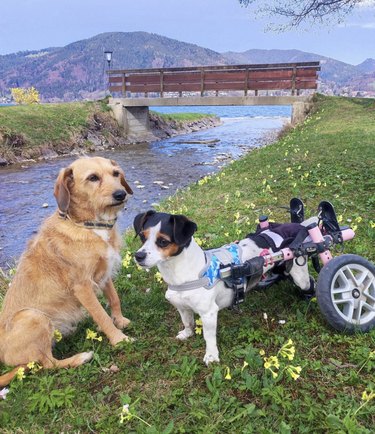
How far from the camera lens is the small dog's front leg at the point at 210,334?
338cm

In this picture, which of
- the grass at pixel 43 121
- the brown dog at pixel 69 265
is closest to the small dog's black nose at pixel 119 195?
the brown dog at pixel 69 265

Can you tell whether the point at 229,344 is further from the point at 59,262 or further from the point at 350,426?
the point at 59,262

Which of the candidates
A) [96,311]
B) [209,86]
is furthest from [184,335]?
[209,86]

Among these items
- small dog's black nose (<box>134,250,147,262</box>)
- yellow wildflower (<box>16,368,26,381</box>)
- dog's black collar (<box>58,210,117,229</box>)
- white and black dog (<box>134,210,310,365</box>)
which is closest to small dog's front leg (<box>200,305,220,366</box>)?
white and black dog (<box>134,210,310,365</box>)

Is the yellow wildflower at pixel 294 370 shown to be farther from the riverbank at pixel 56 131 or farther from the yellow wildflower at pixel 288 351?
the riverbank at pixel 56 131

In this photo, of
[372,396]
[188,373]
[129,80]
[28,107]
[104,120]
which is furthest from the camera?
[129,80]

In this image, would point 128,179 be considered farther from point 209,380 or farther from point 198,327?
point 209,380

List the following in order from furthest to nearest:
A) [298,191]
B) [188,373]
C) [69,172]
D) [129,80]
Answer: [129,80], [298,191], [69,172], [188,373]

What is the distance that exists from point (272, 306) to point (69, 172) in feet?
8.94

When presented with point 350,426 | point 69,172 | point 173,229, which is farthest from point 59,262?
point 350,426

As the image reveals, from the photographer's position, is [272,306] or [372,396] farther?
[272,306]

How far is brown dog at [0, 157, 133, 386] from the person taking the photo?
12.3 feet

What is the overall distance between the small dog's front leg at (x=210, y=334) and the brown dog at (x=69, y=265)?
3.26 ft

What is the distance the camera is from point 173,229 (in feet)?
10.3
